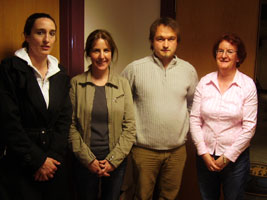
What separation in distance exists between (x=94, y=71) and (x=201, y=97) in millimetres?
700

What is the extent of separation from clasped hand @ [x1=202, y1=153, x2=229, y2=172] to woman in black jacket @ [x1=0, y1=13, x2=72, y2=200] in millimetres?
847

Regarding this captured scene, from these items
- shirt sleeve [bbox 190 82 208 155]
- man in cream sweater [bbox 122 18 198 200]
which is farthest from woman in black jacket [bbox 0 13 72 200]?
shirt sleeve [bbox 190 82 208 155]

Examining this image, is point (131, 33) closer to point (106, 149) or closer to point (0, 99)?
point (106, 149)

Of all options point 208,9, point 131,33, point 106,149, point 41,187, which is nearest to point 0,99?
point 41,187

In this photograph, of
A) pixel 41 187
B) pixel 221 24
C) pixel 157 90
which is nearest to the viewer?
pixel 41 187

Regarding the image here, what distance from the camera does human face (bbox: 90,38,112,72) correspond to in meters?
1.59

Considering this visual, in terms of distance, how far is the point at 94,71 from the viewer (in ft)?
5.47

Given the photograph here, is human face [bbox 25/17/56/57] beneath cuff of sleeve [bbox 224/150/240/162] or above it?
above

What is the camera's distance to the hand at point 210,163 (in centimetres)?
162

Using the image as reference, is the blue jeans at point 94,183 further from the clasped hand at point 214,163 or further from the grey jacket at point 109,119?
the clasped hand at point 214,163

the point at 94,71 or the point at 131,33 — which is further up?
the point at 131,33

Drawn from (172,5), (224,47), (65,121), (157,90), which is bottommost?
(65,121)

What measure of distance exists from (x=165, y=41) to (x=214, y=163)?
2.66 ft

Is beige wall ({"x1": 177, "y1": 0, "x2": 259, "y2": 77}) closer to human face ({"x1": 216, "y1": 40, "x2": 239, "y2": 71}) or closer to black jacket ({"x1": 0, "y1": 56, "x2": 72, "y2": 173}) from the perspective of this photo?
human face ({"x1": 216, "y1": 40, "x2": 239, "y2": 71})
